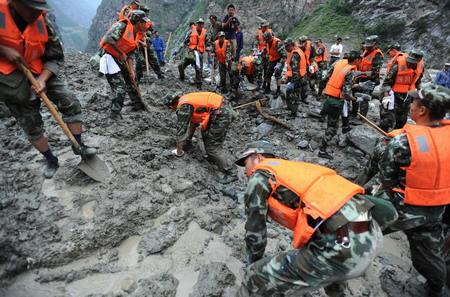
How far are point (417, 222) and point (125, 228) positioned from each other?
3.00 m

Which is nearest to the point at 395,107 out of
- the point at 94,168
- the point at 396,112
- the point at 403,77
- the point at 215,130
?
the point at 396,112

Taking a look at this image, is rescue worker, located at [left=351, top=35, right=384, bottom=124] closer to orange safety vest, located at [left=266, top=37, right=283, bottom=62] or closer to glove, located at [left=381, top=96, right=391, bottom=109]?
glove, located at [left=381, top=96, right=391, bottom=109]

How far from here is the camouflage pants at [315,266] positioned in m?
1.59

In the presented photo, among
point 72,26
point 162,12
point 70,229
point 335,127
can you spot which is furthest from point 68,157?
point 72,26

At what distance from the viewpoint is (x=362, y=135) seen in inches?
207

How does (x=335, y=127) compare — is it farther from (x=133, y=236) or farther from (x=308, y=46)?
(x=133, y=236)

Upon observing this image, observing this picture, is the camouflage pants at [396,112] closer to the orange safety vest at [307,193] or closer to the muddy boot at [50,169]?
the orange safety vest at [307,193]

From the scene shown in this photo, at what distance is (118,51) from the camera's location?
14.2 feet

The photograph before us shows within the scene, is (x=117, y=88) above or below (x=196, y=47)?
Answer: below

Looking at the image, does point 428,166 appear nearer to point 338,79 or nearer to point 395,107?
point 338,79

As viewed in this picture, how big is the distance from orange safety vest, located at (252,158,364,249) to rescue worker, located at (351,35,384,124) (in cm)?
530

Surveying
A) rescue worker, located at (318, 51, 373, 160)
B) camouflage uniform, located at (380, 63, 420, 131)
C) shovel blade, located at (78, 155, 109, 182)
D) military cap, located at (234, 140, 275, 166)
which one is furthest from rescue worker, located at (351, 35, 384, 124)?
shovel blade, located at (78, 155, 109, 182)

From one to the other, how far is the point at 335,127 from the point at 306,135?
3.05ft

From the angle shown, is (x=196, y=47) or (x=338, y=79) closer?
(x=338, y=79)
